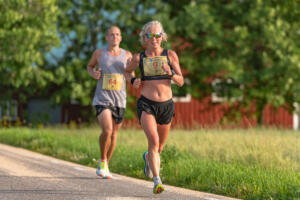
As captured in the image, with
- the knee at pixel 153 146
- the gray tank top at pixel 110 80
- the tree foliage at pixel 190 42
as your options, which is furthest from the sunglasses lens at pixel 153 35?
the tree foliage at pixel 190 42

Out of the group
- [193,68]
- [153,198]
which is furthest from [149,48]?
[193,68]

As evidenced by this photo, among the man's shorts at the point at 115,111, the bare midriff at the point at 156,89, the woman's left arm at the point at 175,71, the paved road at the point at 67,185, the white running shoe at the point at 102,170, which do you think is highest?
the woman's left arm at the point at 175,71

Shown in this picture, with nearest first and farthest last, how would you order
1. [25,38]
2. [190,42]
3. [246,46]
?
[25,38], [246,46], [190,42]

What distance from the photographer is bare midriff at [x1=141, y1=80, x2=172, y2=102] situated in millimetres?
6570

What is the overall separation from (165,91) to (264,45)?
1645cm

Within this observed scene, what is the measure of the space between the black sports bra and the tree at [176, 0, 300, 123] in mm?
14632

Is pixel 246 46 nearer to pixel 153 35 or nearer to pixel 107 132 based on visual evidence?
pixel 107 132

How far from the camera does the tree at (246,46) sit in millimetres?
21000

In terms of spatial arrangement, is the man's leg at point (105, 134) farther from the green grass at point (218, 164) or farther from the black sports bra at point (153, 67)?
the black sports bra at point (153, 67)

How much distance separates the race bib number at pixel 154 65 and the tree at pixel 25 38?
13292 mm

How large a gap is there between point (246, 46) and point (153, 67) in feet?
51.7

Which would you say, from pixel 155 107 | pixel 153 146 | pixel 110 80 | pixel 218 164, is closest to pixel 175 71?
pixel 155 107

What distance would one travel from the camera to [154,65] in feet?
21.3

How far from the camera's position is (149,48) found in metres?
6.61
